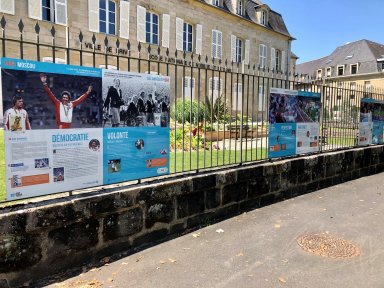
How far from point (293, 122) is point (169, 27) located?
1721 centimetres

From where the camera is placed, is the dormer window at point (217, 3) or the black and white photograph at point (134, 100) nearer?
the black and white photograph at point (134, 100)

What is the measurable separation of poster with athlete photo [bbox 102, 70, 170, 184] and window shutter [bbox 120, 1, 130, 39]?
15.9 meters

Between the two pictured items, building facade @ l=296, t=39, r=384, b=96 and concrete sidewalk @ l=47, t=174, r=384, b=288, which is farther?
building facade @ l=296, t=39, r=384, b=96

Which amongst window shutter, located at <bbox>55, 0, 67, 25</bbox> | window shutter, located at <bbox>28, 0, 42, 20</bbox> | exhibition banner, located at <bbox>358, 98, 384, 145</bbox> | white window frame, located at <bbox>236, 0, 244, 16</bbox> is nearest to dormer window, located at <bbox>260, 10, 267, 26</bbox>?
white window frame, located at <bbox>236, 0, 244, 16</bbox>

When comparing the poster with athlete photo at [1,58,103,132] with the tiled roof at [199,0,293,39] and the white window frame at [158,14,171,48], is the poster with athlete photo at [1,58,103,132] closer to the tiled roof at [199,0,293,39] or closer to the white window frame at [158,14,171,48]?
the white window frame at [158,14,171,48]

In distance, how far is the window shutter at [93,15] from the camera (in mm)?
16734

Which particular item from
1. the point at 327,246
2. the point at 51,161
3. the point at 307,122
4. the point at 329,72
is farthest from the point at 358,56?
the point at 51,161

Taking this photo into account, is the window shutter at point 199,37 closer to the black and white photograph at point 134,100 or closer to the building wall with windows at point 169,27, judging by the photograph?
the building wall with windows at point 169,27

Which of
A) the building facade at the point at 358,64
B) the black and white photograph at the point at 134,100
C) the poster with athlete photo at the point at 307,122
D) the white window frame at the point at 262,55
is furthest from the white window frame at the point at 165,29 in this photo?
the building facade at the point at 358,64

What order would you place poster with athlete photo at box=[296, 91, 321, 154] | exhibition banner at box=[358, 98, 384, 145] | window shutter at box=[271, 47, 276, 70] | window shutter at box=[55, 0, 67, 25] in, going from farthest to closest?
window shutter at box=[271, 47, 276, 70]
window shutter at box=[55, 0, 67, 25]
exhibition banner at box=[358, 98, 384, 145]
poster with athlete photo at box=[296, 91, 321, 154]

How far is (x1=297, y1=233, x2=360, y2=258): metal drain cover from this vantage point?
357 centimetres

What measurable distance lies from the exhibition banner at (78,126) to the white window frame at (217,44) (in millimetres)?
22012

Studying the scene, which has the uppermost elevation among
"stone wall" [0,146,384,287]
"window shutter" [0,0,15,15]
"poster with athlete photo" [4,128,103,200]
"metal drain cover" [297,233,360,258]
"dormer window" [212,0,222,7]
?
"dormer window" [212,0,222,7]

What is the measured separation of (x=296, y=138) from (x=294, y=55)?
50.5 meters
